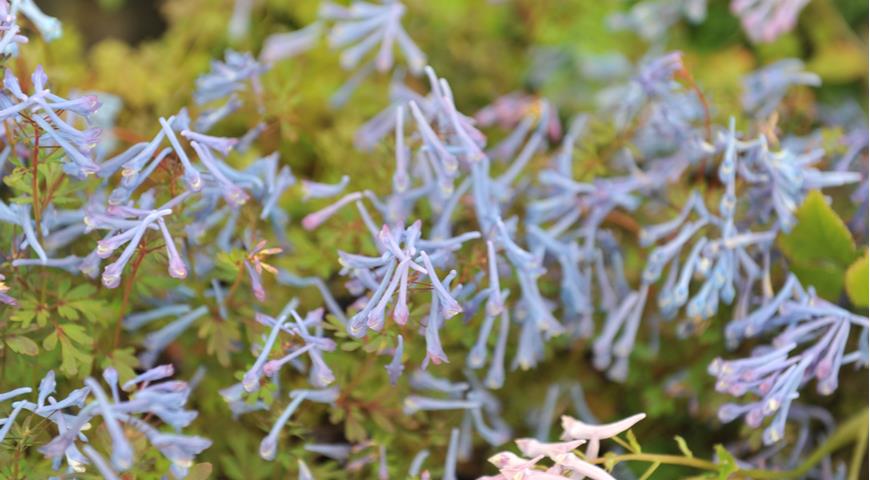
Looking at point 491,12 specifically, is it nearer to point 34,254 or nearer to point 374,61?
point 374,61

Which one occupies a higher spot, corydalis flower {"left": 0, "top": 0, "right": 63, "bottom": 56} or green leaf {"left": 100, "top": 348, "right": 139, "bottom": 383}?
corydalis flower {"left": 0, "top": 0, "right": 63, "bottom": 56}

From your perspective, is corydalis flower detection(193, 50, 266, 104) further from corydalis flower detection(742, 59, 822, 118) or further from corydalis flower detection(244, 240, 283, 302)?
corydalis flower detection(742, 59, 822, 118)

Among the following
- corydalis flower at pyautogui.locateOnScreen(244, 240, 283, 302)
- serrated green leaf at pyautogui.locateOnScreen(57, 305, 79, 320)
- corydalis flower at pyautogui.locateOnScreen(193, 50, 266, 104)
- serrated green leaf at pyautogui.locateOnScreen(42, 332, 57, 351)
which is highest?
corydalis flower at pyautogui.locateOnScreen(193, 50, 266, 104)

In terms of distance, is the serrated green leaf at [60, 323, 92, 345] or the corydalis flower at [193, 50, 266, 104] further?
the corydalis flower at [193, 50, 266, 104]

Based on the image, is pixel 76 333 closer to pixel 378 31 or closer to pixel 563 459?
pixel 563 459

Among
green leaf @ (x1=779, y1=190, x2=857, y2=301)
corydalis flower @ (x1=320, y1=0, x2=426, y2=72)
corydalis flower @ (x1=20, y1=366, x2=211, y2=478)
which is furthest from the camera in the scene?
corydalis flower @ (x1=320, y1=0, x2=426, y2=72)

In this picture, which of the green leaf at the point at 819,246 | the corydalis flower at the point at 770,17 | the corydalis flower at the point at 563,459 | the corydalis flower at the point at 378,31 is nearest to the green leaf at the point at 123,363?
the corydalis flower at the point at 563,459

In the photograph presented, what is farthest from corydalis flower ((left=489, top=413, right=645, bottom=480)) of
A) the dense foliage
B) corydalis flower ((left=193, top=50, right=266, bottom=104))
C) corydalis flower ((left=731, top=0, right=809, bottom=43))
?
corydalis flower ((left=731, top=0, right=809, bottom=43))

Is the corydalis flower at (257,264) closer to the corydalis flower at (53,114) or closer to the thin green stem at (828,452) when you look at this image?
the corydalis flower at (53,114)
